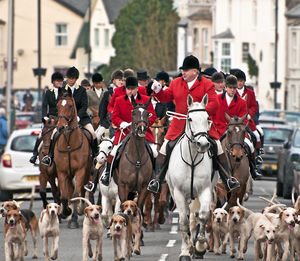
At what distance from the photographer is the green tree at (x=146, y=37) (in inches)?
3541

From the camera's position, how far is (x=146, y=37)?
9206cm

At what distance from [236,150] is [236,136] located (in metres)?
0.22

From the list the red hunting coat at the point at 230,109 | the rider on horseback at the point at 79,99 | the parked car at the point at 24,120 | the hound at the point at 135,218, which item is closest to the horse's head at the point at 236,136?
the red hunting coat at the point at 230,109

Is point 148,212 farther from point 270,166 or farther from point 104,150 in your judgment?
point 270,166

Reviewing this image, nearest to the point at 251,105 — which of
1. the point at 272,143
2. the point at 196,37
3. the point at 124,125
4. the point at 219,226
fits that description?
the point at 124,125

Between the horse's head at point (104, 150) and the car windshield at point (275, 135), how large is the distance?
19.1 metres

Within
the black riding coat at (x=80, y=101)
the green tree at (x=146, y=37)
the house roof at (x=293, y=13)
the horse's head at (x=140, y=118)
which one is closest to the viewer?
the horse's head at (x=140, y=118)

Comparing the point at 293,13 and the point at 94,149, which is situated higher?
the point at 293,13

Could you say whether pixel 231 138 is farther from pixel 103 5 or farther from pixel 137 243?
pixel 103 5

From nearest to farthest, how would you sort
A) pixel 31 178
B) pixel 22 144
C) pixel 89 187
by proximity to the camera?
pixel 89 187, pixel 31 178, pixel 22 144

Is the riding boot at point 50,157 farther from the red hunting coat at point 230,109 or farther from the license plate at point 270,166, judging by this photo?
the license plate at point 270,166

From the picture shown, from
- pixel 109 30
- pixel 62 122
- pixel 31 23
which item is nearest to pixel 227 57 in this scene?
pixel 31 23

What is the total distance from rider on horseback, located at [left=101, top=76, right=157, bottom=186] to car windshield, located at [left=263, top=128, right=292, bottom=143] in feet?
64.4

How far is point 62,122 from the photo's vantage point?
20.0 m
